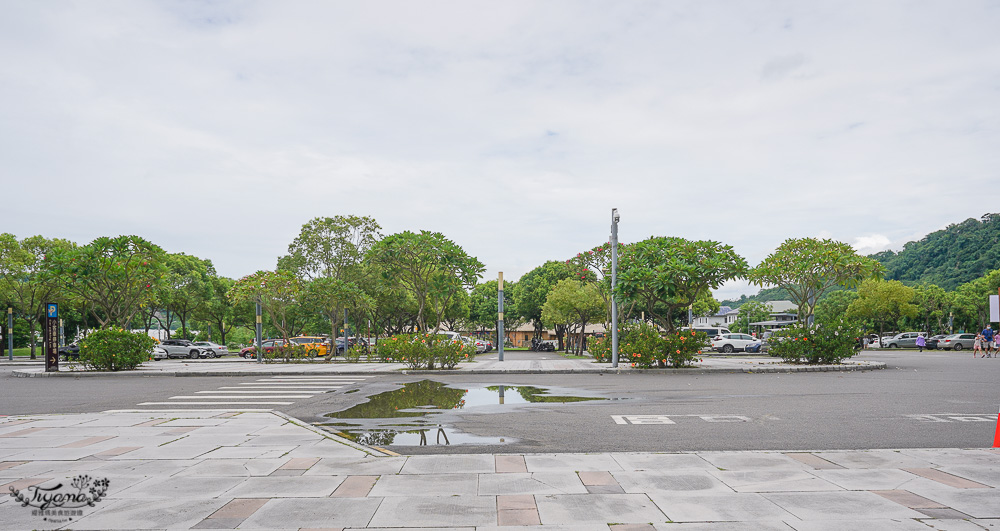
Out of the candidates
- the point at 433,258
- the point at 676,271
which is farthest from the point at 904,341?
the point at 433,258

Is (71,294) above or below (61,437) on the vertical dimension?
above

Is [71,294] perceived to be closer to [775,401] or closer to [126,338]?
[126,338]

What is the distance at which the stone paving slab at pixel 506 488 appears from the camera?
492 cm

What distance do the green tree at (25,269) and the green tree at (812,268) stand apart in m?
35.9

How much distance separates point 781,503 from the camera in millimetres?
5352

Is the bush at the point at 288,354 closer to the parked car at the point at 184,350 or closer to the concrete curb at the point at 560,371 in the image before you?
the concrete curb at the point at 560,371

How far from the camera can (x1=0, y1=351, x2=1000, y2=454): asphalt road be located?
8.42m

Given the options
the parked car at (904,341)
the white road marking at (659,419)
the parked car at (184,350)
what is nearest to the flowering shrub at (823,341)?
the white road marking at (659,419)

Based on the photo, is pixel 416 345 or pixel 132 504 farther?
pixel 416 345

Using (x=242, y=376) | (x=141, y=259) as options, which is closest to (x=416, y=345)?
(x=242, y=376)

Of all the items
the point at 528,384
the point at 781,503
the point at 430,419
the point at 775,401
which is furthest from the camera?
the point at 528,384

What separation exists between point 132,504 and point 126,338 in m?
22.7

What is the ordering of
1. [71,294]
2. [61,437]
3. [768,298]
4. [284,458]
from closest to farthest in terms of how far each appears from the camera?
1. [284,458]
2. [61,437]
3. [71,294]
4. [768,298]

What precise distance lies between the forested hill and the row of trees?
4667 cm
